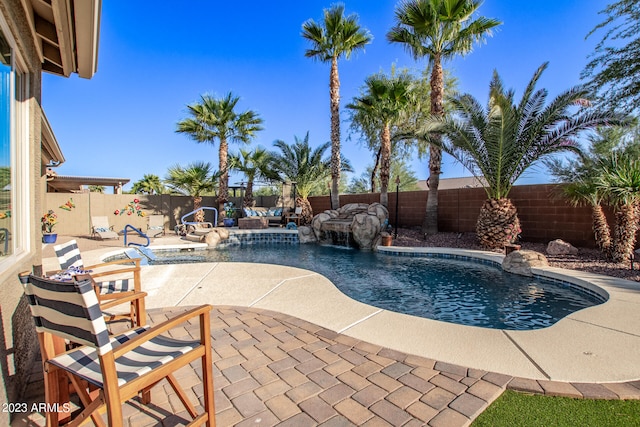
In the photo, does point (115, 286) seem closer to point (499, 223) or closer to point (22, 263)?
point (22, 263)

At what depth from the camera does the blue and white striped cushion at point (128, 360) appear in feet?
4.91

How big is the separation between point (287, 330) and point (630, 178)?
7.05 m

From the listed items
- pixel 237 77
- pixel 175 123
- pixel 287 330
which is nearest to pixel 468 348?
pixel 287 330

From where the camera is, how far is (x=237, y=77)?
61.6 ft

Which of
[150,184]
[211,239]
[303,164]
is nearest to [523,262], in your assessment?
[211,239]

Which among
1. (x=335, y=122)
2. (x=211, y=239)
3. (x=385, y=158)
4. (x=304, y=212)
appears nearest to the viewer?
(x=211, y=239)

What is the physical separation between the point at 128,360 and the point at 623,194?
808cm

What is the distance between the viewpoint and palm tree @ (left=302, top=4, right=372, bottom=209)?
44.2 ft

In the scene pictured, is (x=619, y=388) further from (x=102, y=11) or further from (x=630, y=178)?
(x=630, y=178)

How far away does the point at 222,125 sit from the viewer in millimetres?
16562

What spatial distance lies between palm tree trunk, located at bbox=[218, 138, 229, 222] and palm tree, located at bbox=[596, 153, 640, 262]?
15.5 metres

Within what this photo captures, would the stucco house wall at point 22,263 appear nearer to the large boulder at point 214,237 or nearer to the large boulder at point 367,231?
the large boulder at point 214,237

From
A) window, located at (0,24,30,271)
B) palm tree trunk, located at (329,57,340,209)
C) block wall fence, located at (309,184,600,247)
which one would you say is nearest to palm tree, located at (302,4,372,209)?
palm tree trunk, located at (329,57,340,209)

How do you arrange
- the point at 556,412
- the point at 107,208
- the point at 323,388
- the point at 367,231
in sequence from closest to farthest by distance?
1. the point at 556,412
2. the point at 323,388
3. the point at 367,231
4. the point at 107,208
